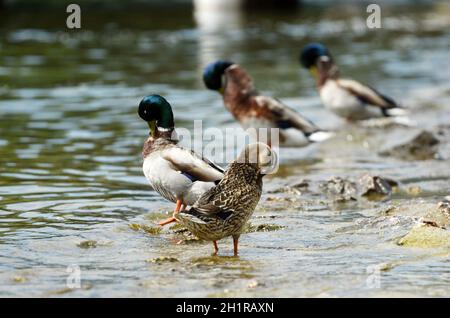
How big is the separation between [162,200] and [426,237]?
2.79 m

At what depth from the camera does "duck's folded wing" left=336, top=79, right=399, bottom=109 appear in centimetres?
1182

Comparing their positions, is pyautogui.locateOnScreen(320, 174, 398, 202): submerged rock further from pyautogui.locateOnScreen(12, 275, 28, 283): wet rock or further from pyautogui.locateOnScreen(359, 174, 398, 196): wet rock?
pyautogui.locateOnScreen(12, 275, 28, 283): wet rock

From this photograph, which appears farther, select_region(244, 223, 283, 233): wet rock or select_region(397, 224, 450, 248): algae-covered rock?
select_region(244, 223, 283, 233): wet rock

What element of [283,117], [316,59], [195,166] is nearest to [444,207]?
[195,166]

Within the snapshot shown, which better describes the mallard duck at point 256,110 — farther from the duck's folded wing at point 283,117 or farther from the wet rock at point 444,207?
the wet rock at point 444,207

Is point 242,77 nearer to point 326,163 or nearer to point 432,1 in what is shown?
point 326,163

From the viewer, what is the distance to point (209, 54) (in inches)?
773

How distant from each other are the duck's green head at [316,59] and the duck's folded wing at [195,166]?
535 cm

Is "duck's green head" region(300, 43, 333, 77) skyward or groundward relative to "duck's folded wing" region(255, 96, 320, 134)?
skyward

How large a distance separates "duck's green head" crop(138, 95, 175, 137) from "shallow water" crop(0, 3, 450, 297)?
0.69m

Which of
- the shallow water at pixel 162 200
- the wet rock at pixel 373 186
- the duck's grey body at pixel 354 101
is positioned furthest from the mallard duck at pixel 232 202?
the duck's grey body at pixel 354 101

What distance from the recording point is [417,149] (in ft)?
33.1

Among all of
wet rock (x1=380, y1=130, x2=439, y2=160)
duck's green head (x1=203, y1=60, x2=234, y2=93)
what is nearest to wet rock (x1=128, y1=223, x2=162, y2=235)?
duck's green head (x1=203, y1=60, x2=234, y2=93)

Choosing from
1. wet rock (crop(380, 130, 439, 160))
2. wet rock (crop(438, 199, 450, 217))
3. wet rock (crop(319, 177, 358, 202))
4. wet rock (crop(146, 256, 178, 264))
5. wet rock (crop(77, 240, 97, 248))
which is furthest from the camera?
wet rock (crop(380, 130, 439, 160))
